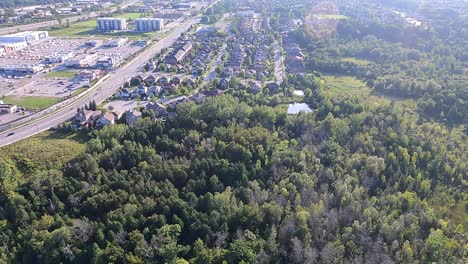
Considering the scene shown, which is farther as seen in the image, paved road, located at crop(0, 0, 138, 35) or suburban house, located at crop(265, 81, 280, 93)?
paved road, located at crop(0, 0, 138, 35)

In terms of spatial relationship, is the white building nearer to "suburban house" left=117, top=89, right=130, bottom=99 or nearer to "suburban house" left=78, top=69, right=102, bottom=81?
"suburban house" left=117, top=89, right=130, bottom=99

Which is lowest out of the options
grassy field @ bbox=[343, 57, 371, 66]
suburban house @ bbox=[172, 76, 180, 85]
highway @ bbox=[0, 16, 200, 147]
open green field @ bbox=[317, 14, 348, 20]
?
highway @ bbox=[0, 16, 200, 147]

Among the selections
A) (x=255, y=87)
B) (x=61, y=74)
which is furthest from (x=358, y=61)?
(x=61, y=74)

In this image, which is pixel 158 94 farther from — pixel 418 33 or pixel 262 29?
pixel 418 33

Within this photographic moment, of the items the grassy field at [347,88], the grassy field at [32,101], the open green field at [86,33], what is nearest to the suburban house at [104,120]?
the grassy field at [32,101]

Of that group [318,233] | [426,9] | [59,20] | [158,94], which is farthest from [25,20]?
[426,9]

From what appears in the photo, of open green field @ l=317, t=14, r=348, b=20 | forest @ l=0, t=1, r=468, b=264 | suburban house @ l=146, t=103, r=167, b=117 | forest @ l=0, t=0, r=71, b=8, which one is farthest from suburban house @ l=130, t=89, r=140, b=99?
forest @ l=0, t=0, r=71, b=8

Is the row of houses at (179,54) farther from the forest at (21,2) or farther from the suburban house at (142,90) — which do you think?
the forest at (21,2)
